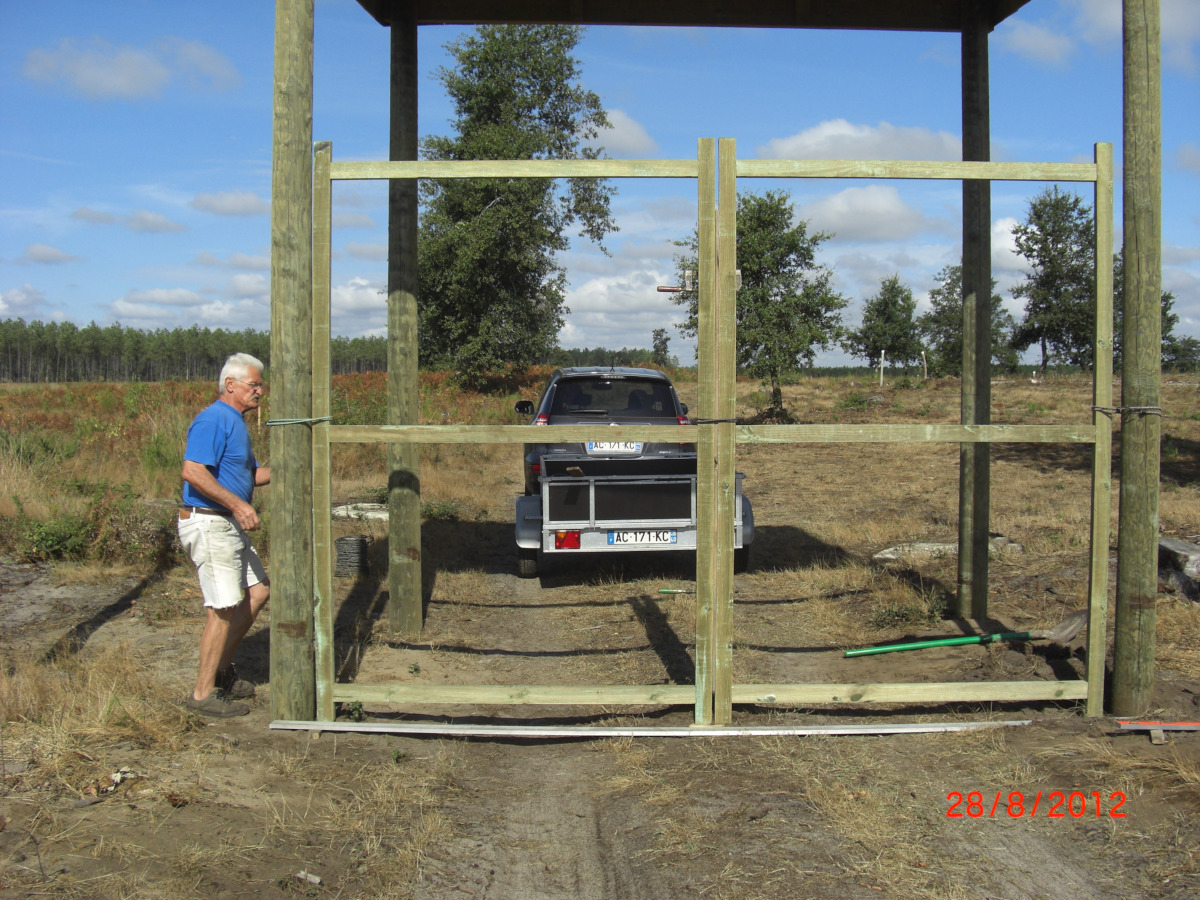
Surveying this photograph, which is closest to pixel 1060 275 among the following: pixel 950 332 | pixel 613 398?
pixel 950 332

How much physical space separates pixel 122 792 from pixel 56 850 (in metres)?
0.47

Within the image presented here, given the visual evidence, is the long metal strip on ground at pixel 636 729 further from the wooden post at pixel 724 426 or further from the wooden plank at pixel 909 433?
the wooden plank at pixel 909 433

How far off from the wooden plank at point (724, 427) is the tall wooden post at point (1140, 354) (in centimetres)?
192

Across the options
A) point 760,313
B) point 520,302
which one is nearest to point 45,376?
point 520,302

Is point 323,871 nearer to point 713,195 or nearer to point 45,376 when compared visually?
point 713,195

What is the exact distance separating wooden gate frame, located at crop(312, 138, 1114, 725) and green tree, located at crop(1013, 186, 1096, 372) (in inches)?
1624

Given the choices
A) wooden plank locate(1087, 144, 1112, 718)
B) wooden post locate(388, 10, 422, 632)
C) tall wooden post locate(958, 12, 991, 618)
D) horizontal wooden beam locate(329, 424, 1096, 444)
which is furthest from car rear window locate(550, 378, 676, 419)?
wooden plank locate(1087, 144, 1112, 718)

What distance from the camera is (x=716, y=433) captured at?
13.2 ft

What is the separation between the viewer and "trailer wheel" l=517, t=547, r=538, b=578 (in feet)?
26.1

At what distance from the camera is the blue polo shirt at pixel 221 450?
4.17 m

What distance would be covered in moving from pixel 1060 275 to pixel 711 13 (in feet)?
134

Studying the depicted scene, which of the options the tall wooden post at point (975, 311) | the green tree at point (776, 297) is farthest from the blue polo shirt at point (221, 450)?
the green tree at point (776, 297)

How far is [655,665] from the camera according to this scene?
17.6 feet

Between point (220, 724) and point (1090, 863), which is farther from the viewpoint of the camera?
point (220, 724)
